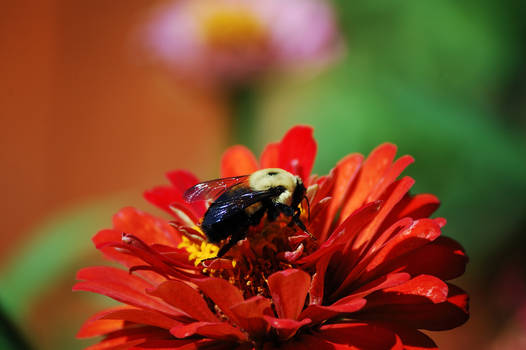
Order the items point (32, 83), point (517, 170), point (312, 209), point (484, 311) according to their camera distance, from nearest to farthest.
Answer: point (312, 209), point (517, 170), point (484, 311), point (32, 83)

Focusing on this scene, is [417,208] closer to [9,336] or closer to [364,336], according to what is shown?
[364,336]

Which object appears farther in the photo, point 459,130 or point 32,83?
point 32,83

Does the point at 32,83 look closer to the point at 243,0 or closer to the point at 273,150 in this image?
the point at 243,0

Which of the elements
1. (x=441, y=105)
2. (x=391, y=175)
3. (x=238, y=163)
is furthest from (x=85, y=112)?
(x=391, y=175)

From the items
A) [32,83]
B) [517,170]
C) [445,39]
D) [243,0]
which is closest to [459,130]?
[517,170]

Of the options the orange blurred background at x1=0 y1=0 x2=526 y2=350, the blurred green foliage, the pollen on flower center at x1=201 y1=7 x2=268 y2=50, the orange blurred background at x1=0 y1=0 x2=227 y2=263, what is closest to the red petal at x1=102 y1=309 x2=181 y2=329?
the blurred green foliage
